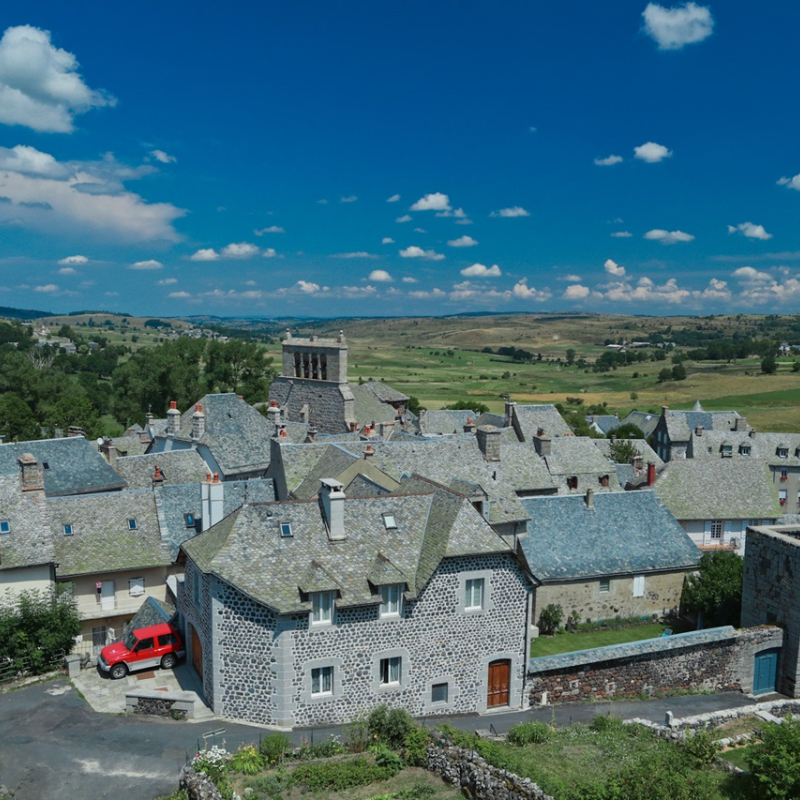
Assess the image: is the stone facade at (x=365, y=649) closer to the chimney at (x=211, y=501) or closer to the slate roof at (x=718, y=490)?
the chimney at (x=211, y=501)

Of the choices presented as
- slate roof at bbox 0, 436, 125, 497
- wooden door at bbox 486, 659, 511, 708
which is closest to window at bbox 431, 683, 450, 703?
wooden door at bbox 486, 659, 511, 708

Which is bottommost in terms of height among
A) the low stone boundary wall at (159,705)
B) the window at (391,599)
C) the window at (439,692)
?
the window at (439,692)

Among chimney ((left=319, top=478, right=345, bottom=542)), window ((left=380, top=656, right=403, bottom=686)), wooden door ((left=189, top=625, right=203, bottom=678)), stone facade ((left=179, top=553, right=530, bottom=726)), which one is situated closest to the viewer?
stone facade ((left=179, top=553, right=530, bottom=726))

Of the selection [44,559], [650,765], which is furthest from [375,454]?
[650,765]

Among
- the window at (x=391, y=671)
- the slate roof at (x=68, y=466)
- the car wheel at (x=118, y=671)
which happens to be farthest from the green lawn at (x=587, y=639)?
the slate roof at (x=68, y=466)

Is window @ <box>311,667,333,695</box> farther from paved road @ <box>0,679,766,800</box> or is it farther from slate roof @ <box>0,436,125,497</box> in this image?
slate roof @ <box>0,436,125,497</box>

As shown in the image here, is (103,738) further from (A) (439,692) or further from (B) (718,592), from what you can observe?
(B) (718,592)

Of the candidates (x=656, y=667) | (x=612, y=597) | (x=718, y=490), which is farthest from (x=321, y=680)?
(x=718, y=490)
